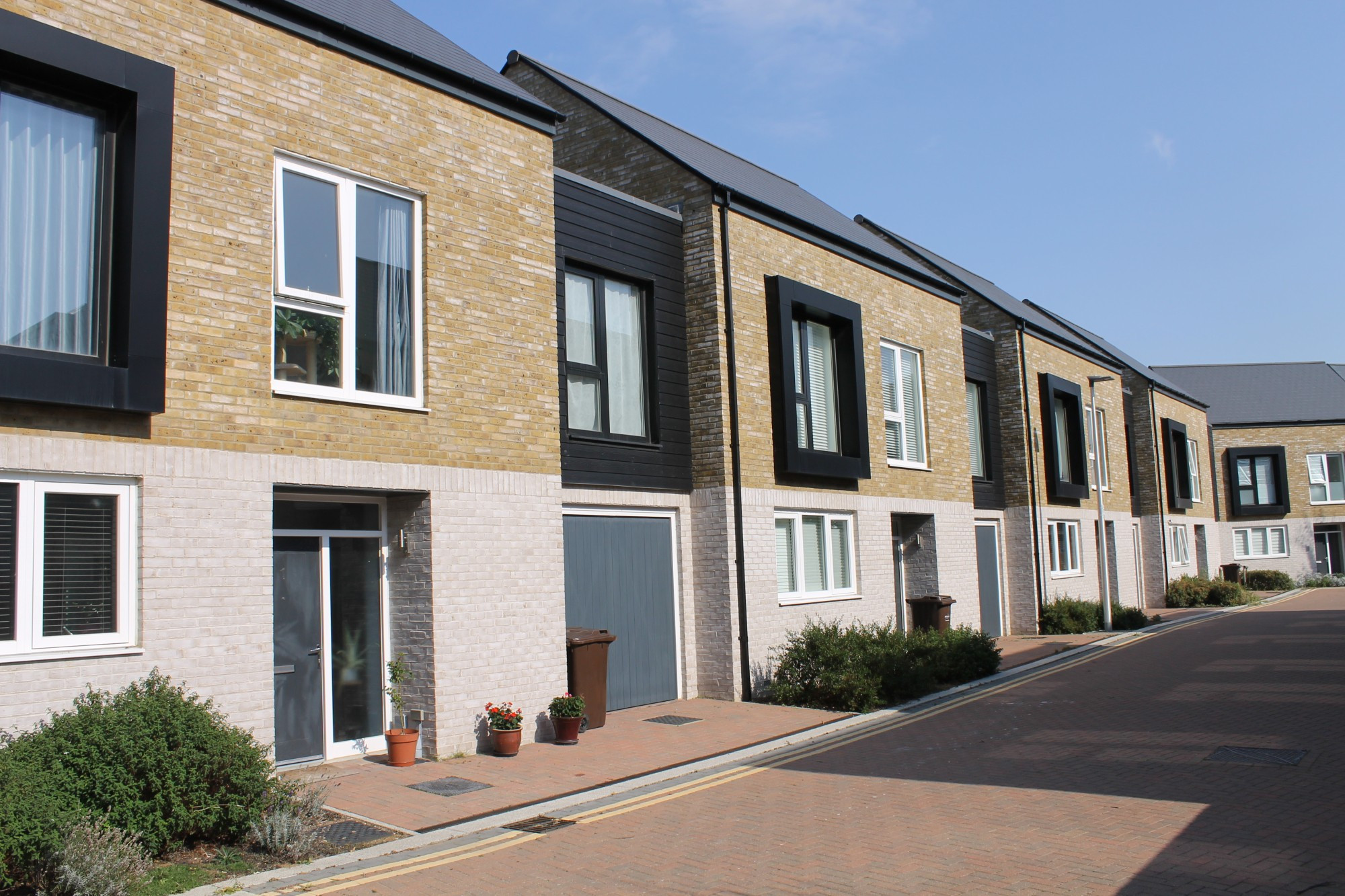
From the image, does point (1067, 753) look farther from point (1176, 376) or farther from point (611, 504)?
point (1176, 376)

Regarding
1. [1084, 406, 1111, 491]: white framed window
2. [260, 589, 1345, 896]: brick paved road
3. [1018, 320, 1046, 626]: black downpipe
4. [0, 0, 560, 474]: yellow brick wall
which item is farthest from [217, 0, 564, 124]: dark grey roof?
[1084, 406, 1111, 491]: white framed window

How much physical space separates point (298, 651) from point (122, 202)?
415 centimetres

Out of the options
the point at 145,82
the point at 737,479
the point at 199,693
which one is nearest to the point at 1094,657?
the point at 737,479

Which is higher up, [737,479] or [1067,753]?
[737,479]

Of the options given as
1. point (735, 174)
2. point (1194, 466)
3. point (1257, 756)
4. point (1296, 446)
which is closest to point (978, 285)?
point (735, 174)

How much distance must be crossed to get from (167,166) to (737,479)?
833 cm

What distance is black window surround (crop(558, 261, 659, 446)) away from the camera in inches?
523

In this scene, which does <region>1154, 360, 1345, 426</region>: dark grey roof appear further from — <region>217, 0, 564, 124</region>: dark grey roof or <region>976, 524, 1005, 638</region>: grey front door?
<region>217, 0, 564, 124</region>: dark grey roof

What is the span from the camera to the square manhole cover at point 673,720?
12.8 meters

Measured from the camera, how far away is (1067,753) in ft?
34.0

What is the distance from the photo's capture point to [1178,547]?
38.0 m

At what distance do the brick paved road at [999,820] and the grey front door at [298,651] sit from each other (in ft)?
10.3

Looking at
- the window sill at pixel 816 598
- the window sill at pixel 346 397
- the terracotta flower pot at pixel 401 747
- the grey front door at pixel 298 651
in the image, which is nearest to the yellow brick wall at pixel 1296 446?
the window sill at pixel 816 598

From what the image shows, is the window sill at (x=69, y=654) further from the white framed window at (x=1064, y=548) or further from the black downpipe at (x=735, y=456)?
the white framed window at (x=1064, y=548)
